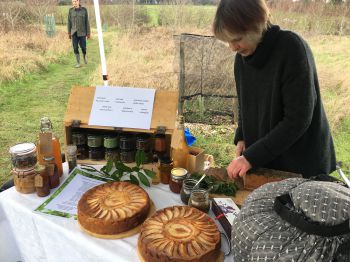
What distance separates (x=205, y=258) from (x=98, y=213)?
0.40 meters

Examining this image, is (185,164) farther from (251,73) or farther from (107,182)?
(251,73)

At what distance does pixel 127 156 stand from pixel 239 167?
0.52m

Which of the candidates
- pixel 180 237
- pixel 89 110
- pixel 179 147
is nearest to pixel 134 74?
pixel 89 110

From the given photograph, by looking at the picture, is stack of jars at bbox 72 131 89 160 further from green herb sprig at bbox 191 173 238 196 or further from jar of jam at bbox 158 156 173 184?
green herb sprig at bbox 191 173 238 196

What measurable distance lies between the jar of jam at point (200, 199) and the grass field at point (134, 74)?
215 cm

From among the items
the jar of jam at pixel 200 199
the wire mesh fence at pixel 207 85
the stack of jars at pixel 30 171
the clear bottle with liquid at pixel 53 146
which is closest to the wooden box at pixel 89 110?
the clear bottle with liquid at pixel 53 146

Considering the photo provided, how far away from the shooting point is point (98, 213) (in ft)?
3.49

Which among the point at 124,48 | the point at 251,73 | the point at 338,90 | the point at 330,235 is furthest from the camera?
the point at 124,48

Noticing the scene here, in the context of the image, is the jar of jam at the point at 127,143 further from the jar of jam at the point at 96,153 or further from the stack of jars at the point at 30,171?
the stack of jars at the point at 30,171

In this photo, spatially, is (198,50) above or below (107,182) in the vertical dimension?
above

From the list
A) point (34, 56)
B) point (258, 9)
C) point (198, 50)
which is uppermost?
point (258, 9)

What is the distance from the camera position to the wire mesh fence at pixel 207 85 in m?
4.01

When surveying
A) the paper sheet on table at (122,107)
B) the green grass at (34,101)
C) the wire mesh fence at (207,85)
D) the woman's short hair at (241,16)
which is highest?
the woman's short hair at (241,16)

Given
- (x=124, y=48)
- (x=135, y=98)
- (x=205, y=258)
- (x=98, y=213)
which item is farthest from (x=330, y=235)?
(x=124, y=48)
